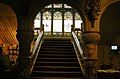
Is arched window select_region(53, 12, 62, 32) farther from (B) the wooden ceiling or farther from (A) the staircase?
(A) the staircase

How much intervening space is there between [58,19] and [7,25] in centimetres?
361

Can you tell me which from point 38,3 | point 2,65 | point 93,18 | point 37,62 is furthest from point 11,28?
point 93,18

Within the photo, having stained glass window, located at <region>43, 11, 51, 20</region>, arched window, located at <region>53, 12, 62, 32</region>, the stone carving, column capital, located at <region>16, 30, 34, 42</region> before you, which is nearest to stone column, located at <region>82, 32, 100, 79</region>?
the stone carving

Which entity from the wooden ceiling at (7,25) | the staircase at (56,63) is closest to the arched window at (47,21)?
the wooden ceiling at (7,25)

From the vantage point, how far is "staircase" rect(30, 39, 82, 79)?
1063 cm

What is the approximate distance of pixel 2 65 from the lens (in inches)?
405

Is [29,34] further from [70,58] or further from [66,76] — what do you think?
[70,58]

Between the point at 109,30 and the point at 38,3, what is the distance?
8060 mm

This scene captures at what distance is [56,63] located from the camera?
38.1ft

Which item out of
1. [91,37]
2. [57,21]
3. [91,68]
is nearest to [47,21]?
[57,21]

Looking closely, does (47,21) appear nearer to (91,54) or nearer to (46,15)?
(46,15)

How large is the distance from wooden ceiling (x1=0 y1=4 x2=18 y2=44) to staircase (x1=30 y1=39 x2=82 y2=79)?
2614 millimetres

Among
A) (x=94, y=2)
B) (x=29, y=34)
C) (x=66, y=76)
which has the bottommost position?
(x=66, y=76)

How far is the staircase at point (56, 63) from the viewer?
10.6 meters
